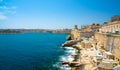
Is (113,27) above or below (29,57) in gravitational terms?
above

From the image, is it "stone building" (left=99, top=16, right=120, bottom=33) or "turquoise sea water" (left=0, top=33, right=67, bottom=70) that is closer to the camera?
"turquoise sea water" (left=0, top=33, right=67, bottom=70)

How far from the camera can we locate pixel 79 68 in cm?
2450

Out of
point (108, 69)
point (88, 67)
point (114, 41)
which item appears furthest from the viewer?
point (114, 41)

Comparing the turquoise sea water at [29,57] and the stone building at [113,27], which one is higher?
the stone building at [113,27]

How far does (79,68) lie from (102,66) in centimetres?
553

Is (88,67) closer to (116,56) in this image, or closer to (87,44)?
(116,56)

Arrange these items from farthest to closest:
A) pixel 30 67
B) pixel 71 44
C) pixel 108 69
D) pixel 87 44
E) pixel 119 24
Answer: pixel 71 44 → pixel 87 44 → pixel 119 24 → pixel 30 67 → pixel 108 69

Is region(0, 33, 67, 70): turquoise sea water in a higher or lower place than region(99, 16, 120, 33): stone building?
lower

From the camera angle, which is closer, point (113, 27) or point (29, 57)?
point (29, 57)

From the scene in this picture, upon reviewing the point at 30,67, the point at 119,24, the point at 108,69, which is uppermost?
the point at 119,24

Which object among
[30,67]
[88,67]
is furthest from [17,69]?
[88,67]

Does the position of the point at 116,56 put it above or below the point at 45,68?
above

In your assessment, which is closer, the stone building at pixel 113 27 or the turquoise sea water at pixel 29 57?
the turquoise sea water at pixel 29 57

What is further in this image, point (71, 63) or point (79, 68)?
point (71, 63)
